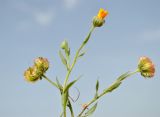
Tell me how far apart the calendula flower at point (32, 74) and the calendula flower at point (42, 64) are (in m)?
0.05

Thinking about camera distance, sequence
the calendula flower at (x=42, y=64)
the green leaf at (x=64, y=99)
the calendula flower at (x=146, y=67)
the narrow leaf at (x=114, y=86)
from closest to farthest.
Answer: the green leaf at (x=64, y=99)
the narrow leaf at (x=114, y=86)
the calendula flower at (x=42, y=64)
the calendula flower at (x=146, y=67)

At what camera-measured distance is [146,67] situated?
3.53 m

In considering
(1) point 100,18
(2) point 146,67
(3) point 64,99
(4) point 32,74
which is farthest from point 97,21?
(3) point 64,99

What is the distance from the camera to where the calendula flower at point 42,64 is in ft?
10.8

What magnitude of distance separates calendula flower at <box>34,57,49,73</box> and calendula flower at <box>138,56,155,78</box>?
3.96 ft

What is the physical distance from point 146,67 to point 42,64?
52.0 inches

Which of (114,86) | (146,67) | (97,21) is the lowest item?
(114,86)

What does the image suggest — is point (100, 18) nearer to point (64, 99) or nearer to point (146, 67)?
point (146, 67)

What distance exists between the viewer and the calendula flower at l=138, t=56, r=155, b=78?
11.5 feet

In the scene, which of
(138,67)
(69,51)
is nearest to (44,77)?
(69,51)

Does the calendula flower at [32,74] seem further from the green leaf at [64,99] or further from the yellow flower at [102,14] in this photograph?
the yellow flower at [102,14]

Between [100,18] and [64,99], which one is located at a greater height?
[100,18]

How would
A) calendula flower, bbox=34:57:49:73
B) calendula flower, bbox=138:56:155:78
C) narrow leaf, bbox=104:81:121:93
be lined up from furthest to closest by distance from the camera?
1. calendula flower, bbox=138:56:155:78
2. calendula flower, bbox=34:57:49:73
3. narrow leaf, bbox=104:81:121:93

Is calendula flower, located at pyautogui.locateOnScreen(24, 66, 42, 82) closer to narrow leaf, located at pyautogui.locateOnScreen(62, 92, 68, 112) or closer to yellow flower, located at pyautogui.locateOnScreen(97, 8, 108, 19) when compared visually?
narrow leaf, located at pyautogui.locateOnScreen(62, 92, 68, 112)
